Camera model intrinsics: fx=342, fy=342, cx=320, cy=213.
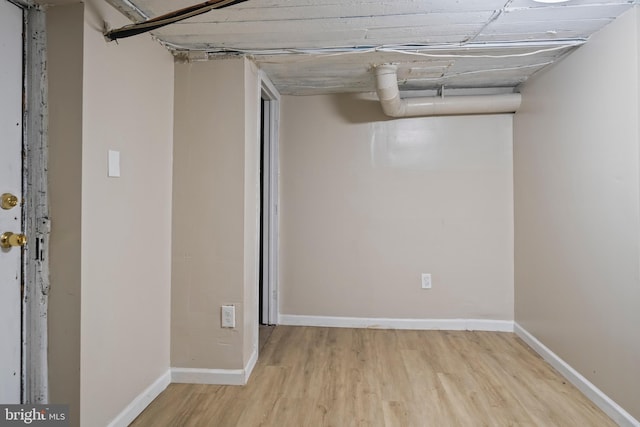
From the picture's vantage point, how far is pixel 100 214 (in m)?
1.47

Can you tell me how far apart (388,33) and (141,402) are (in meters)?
2.31

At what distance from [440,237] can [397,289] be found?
575mm

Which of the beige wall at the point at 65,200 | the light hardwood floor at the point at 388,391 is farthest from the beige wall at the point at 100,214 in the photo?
the light hardwood floor at the point at 388,391

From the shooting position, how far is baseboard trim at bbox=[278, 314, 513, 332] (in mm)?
2867

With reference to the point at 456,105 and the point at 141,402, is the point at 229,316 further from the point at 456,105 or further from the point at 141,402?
the point at 456,105

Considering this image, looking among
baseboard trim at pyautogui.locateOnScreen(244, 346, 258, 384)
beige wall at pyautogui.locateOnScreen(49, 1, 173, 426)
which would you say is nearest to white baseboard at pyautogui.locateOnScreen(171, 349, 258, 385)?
baseboard trim at pyautogui.locateOnScreen(244, 346, 258, 384)

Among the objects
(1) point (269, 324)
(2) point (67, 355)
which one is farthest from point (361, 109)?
(2) point (67, 355)

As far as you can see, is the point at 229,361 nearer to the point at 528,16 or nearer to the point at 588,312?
the point at 588,312

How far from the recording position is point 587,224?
1918 millimetres

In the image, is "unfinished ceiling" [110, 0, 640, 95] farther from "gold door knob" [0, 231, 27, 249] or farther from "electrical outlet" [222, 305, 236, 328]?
Answer: "electrical outlet" [222, 305, 236, 328]

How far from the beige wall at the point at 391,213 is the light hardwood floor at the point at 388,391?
0.44 metres

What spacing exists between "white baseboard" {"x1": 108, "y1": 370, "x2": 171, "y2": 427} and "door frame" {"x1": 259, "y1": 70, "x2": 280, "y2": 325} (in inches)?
42.6

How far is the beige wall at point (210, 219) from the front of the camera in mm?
2039

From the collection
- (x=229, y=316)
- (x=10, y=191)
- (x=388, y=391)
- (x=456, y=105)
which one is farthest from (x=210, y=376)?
(x=456, y=105)
